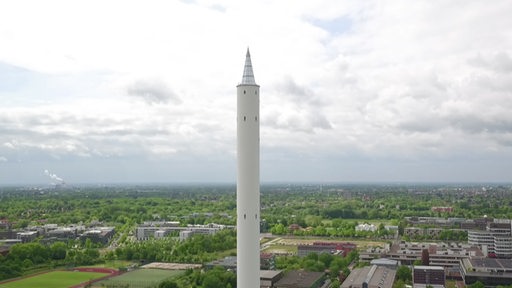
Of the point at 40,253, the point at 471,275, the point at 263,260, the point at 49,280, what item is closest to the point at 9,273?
the point at 49,280

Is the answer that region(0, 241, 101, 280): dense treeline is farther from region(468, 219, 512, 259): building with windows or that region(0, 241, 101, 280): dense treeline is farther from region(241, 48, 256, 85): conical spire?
region(468, 219, 512, 259): building with windows

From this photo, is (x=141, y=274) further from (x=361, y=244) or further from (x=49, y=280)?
(x=361, y=244)

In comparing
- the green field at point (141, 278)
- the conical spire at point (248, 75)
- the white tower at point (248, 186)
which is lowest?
the green field at point (141, 278)

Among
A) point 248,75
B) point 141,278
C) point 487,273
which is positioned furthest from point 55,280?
point 487,273

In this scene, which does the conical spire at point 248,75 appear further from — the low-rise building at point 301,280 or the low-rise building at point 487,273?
the low-rise building at point 487,273

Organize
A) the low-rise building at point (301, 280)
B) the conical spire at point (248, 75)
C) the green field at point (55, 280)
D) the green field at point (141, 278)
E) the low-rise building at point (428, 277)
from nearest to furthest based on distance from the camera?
the conical spire at point (248, 75), the low-rise building at point (301, 280), the green field at point (55, 280), the low-rise building at point (428, 277), the green field at point (141, 278)

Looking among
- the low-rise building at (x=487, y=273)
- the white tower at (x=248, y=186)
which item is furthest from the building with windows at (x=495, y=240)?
the white tower at (x=248, y=186)

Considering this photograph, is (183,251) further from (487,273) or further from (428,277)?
(487,273)
